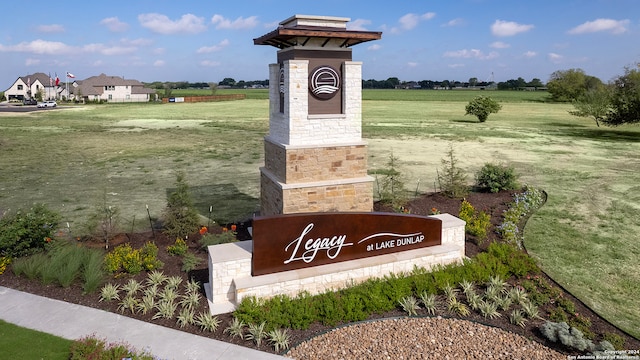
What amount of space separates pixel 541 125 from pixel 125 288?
5174 cm

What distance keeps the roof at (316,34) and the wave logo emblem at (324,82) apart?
Result: 2.35 feet

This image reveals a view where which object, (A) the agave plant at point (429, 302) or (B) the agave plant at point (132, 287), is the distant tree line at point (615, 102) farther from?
(B) the agave plant at point (132, 287)

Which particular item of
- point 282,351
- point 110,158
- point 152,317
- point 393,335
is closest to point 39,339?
point 152,317

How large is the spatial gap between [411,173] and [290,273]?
15171 millimetres

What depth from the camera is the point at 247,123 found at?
51.3 meters

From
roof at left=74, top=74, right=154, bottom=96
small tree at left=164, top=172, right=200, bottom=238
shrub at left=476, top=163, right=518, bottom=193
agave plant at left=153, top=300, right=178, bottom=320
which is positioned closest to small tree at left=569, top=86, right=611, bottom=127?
shrub at left=476, top=163, right=518, bottom=193

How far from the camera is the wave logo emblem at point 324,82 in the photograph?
39.2 ft

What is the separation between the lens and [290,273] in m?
9.94

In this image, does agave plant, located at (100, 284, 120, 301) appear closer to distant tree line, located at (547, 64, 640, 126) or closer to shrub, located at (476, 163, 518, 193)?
shrub, located at (476, 163, 518, 193)

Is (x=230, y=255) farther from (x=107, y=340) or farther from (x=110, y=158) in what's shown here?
(x=110, y=158)

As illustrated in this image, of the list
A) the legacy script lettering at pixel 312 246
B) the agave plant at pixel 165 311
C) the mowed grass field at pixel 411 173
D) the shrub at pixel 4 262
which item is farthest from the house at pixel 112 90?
the legacy script lettering at pixel 312 246

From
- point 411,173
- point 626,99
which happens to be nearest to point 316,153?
point 411,173

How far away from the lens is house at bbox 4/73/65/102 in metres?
112

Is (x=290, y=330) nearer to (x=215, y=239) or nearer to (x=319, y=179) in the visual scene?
(x=215, y=239)
